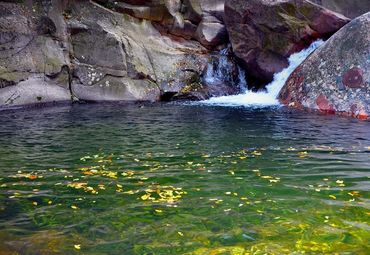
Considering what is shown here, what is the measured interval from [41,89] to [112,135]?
8386 mm

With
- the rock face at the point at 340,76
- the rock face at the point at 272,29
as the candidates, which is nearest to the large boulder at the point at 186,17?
the rock face at the point at 272,29

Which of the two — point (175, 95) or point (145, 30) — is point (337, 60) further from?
point (145, 30)

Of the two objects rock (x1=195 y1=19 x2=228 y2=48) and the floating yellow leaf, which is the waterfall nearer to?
rock (x1=195 y1=19 x2=228 y2=48)

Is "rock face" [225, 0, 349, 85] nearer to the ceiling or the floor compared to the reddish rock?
nearer to the ceiling

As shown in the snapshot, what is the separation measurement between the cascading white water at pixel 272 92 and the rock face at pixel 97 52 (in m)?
1.47

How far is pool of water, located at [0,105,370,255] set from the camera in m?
4.87

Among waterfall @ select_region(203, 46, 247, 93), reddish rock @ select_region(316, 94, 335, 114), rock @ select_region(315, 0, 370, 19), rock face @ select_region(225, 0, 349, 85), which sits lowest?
reddish rock @ select_region(316, 94, 335, 114)

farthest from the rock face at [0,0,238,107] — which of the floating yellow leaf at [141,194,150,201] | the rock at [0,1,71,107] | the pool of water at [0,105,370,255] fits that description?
A: the floating yellow leaf at [141,194,150,201]

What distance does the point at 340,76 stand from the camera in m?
15.6

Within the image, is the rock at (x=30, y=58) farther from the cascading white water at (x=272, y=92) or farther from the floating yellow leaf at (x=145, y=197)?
the floating yellow leaf at (x=145, y=197)

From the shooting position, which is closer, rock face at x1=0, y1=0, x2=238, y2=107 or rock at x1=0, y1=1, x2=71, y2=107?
rock at x1=0, y1=1, x2=71, y2=107

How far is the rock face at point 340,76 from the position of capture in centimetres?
1497

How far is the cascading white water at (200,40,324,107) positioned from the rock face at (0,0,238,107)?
1466 millimetres

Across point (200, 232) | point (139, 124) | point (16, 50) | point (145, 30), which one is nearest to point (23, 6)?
point (16, 50)
